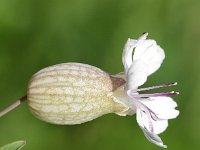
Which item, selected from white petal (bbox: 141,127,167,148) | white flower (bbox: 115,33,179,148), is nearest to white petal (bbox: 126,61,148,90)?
white flower (bbox: 115,33,179,148)

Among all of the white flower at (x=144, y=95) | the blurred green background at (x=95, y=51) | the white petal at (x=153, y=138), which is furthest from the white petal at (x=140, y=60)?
the blurred green background at (x=95, y=51)

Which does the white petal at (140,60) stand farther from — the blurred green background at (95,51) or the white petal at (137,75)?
the blurred green background at (95,51)

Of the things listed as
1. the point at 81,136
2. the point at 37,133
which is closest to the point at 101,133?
the point at 81,136

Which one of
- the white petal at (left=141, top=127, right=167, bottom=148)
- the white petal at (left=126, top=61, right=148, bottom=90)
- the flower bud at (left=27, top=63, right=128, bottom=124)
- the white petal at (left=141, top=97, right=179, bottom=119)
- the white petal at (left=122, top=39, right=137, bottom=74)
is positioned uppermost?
the white petal at (left=122, top=39, right=137, bottom=74)

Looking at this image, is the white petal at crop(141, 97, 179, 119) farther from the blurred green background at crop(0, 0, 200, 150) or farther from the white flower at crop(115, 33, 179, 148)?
the blurred green background at crop(0, 0, 200, 150)

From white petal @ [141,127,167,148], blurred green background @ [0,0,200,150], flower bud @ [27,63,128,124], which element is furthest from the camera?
Answer: blurred green background @ [0,0,200,150]

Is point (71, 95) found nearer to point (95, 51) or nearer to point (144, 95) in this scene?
point (144, 95)
